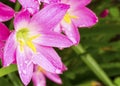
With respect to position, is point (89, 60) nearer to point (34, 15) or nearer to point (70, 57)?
point (70, 57)

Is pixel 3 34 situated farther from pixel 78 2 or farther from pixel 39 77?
pixel 39 77

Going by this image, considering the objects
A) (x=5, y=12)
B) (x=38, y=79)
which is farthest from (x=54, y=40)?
(x=38, y=79)

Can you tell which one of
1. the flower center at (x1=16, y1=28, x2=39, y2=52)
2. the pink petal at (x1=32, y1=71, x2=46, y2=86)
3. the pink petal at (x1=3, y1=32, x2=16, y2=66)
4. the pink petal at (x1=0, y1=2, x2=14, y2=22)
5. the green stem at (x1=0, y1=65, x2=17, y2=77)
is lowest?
the pink petal at (x1=32, y1=71, x2=46, y2=86)

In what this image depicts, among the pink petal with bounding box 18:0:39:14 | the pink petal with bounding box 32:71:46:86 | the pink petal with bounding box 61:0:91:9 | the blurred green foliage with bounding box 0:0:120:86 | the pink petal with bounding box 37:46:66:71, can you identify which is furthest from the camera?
the blurred green foliage with bounding box 0:0:120:86

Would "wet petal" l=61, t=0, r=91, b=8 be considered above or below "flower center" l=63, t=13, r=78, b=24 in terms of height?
above

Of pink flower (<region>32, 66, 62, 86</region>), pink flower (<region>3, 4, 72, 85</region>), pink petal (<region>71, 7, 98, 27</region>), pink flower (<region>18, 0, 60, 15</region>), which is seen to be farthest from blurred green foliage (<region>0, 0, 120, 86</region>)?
pink flower (<region>18, 0, 60, 15</region>)

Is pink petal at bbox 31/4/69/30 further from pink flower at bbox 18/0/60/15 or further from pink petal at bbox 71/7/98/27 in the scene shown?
pink petal at bbox 71/7/98/27
